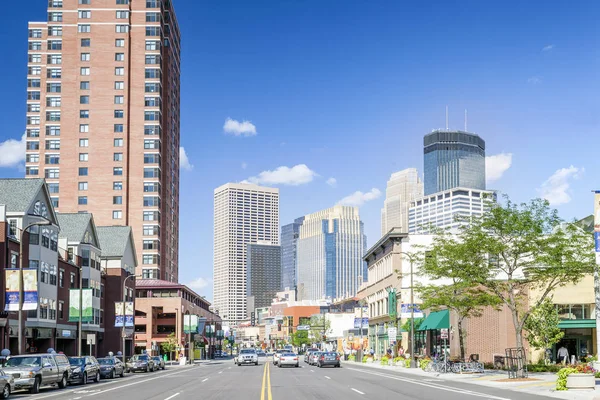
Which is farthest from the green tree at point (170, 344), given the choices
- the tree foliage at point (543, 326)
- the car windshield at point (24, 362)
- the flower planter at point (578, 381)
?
the flower planter at point (578, 381)

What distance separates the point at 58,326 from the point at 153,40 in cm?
6869

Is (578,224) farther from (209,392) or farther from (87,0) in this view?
(87,0)

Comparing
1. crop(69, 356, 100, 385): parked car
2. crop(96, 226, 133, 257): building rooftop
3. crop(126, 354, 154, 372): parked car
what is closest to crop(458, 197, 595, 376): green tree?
crop(69, 356, 100, 385): parked car

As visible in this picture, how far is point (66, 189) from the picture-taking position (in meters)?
124

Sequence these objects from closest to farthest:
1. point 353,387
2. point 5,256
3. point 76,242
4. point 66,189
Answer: point 353,387 < point 5,256 < point 76,242 < point 66,189

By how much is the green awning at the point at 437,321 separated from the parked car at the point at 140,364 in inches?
1007

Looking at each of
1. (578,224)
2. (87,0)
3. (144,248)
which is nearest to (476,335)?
(578,224)

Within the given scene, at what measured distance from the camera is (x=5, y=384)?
106ft

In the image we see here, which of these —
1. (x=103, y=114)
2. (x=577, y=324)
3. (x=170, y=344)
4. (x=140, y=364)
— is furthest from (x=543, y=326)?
(x=103, y=114)

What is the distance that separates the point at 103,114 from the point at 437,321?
250ft

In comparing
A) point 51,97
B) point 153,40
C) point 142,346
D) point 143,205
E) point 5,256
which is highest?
point 153,40

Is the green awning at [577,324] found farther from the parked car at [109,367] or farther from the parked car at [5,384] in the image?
the parked car at [5,384]

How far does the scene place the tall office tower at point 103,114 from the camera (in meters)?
125

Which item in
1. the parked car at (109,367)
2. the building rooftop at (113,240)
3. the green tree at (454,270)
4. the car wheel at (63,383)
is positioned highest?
the building rooftop at (113,240)
